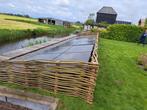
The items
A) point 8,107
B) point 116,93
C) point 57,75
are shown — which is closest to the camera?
point 57,75

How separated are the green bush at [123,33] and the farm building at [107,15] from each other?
39.6 metres

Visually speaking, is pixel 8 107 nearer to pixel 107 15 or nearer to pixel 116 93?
pixel 116 93

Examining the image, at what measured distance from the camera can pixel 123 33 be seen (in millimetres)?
33031

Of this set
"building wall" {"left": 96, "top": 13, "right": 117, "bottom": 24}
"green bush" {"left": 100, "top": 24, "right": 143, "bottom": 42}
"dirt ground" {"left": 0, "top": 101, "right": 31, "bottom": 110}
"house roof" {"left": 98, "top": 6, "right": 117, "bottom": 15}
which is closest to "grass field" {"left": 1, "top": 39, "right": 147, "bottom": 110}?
"dirt ground" {"left": 0, "top": 101, "right": 31, "bottom": 110}

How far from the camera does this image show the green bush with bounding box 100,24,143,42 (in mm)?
32062

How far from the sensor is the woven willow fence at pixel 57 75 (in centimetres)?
593

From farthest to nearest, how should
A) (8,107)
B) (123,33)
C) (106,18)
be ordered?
(106,18) → (123,33) → (8,107)

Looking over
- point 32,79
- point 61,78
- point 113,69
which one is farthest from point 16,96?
point 113,69

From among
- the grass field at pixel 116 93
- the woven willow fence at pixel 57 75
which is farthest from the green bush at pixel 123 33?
the woven willow fence at pixel 57 75

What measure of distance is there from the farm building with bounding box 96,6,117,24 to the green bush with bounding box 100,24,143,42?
3964 cm

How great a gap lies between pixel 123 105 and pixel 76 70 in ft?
6.98

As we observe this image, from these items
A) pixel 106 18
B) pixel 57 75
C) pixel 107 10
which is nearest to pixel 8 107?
pixel 57 75

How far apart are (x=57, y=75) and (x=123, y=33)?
2867 centimetres

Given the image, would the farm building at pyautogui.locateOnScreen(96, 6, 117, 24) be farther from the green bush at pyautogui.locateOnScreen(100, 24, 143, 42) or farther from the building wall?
the green bush at pyautogui.locateOnScreen(100, 24, 143, 42)
